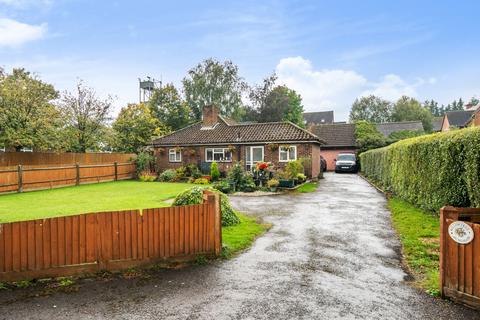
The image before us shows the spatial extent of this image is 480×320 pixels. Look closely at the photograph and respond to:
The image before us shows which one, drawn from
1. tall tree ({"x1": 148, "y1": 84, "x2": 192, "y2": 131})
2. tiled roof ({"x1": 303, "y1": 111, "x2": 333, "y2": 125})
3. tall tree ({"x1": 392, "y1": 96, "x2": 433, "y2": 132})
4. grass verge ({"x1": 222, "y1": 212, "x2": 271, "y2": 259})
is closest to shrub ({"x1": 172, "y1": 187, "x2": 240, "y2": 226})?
grass verge ({"x1": 222, "y1": 212, "x2": 271, "y2": 259})

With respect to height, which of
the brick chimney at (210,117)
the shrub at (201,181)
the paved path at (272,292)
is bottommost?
the paved path at (272,292)

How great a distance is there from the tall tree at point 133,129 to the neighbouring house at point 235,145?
2.64 m

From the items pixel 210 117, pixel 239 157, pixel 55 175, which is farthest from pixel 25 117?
pixel 239 157

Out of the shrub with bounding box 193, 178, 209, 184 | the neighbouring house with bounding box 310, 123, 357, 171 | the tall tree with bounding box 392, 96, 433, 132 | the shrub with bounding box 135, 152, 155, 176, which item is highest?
the tall tree with bounding box 392, 96, 433, 132

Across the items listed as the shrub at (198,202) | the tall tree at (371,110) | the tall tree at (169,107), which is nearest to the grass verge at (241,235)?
the shrub at (198,202)

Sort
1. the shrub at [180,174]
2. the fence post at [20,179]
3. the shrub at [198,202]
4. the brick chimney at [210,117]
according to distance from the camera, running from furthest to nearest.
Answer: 1. the brick chimney at [210,117]
2. the shrub at [180,174]
3. the fence post at [20,179]
4. the shrub at [198,202]

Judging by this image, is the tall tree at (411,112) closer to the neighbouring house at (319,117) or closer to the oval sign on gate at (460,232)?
the neighbouring house at (319,117)

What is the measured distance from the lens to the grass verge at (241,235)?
6.48 meters

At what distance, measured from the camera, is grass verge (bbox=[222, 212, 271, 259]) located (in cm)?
648

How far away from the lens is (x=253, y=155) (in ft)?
81.3

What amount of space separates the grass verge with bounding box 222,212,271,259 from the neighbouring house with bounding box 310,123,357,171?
27.9 m

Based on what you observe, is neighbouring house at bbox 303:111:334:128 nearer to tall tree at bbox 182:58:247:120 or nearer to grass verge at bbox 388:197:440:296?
tall tree at bbox 182:58:247:120

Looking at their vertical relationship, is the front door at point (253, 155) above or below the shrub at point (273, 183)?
above

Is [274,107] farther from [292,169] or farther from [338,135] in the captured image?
[292,169]
